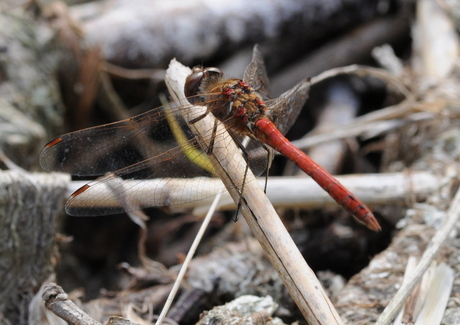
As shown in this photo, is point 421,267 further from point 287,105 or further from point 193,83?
point 193,83

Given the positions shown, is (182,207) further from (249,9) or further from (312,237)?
(249,9)

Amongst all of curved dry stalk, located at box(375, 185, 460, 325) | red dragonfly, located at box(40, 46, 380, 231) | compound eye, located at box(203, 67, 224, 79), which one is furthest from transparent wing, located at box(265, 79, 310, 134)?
curved dry stalk, located at box(375, 185, 460, 325)

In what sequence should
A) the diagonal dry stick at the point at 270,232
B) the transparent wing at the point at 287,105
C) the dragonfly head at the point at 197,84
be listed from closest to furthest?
the diagonal dry stick at the point at 270,232 < the dragonfly head at the point at 197,84 < the transparent wing at the point at 287,105

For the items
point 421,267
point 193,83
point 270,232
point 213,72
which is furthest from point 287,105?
point 421,267

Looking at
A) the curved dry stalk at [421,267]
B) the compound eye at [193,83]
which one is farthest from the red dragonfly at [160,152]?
the curved dry stalk at [421,267]

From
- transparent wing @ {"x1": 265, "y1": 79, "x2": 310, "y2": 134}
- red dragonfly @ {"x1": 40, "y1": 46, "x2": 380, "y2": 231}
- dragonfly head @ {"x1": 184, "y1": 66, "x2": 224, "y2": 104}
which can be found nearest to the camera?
red dragonfly @ {"x1": 40, "y1": 46, "x2": 380, "y2": 231}

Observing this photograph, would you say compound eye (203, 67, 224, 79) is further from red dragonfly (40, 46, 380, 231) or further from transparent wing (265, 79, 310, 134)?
transparent wing (265, 79, 310, 134)

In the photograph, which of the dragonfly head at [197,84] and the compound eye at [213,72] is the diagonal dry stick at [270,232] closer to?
the dragonfly head at [197,84]
